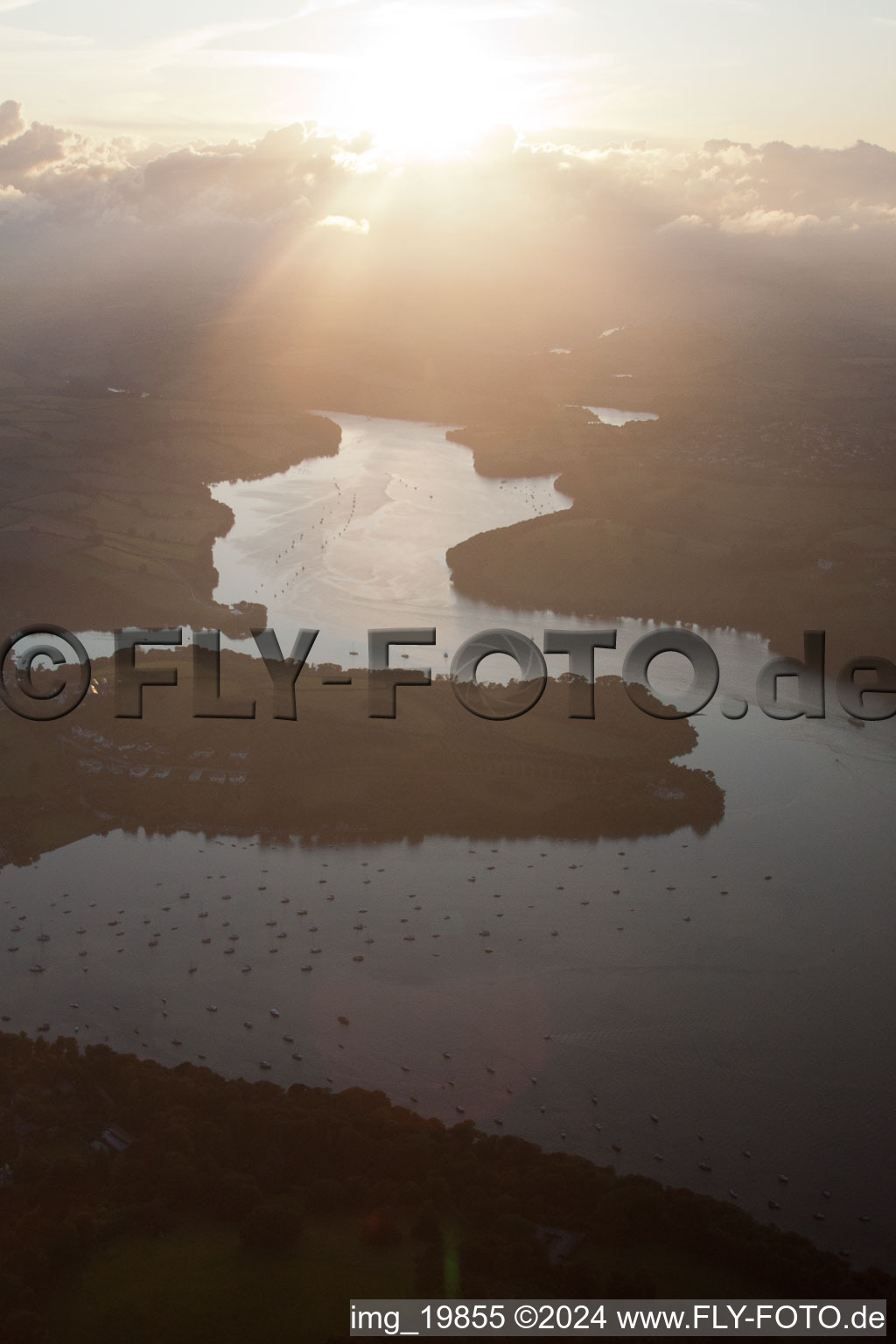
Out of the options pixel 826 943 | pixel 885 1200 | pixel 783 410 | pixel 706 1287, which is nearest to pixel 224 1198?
pixel 706 1287

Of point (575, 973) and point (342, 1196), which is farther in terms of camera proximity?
point (575, 973)

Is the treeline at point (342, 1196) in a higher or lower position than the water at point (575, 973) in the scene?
lower

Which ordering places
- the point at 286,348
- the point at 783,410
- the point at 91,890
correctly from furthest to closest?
the point at 286,348 < the point at 783,410 < the point at 91,890

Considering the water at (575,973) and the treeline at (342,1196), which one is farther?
the water at (575,973)

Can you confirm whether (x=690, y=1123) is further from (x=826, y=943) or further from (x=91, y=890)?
(x=91, y=890)

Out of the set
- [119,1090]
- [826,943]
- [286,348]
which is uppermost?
[286,348]

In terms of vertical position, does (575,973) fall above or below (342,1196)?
above
